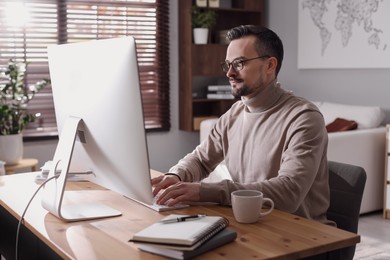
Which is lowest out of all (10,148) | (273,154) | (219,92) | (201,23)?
(10,148)

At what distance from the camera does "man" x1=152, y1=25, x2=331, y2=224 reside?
1595mm

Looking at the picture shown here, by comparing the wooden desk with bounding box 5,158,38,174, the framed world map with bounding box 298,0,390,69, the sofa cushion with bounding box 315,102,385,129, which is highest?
the framed world map with bounding box 298,0,390,69

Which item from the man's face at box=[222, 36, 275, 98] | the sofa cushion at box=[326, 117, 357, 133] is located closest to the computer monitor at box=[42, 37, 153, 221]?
the man's face at box=[222, 36, 275, 98]

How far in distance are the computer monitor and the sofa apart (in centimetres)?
248

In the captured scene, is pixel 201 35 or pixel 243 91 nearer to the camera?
pixel 243 91

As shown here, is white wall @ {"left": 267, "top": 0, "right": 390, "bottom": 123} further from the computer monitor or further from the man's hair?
the computer monitor

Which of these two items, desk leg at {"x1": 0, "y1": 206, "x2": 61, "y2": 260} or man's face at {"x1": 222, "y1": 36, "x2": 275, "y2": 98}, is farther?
man's face at {"x1": 222, "y1": 36, "x2": 275, "y2": 98}

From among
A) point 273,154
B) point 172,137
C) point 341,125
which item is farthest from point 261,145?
point 172,137

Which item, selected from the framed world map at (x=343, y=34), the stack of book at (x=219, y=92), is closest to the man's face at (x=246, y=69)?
the framed world map at (x=343, y=34)

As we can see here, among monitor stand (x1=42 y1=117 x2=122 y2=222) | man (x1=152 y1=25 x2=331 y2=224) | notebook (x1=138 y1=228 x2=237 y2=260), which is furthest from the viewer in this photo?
man (x1=152 y1=25 x2=331 y2=224)

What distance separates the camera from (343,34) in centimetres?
466

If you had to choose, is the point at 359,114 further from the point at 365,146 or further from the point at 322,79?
the point at 322,79

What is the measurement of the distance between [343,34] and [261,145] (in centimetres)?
311

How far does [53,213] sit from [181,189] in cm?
36
